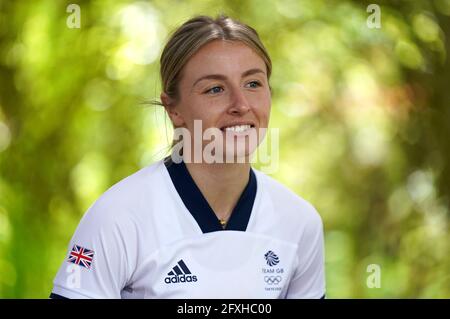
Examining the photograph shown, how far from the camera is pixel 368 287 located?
8.79 feet

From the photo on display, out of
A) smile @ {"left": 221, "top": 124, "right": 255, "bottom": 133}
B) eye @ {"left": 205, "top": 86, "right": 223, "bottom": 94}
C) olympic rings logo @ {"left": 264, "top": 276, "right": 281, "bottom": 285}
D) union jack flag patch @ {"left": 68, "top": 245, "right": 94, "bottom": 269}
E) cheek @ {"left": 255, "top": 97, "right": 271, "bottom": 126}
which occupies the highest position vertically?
eye @ {"left": 205, "top": 86, "right": 223, "bottom": 94}

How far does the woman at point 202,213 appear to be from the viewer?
1533mm

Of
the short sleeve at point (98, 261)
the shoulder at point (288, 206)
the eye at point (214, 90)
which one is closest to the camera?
the short sleeve at point (98, 261)

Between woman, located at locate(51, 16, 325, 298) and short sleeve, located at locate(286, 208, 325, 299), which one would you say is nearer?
woman, located at locate(51, 16, 325, 298)

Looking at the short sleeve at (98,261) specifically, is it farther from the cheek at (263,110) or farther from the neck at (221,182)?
the cheek at (263,110)

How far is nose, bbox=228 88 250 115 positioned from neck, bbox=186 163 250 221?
0.15 metres

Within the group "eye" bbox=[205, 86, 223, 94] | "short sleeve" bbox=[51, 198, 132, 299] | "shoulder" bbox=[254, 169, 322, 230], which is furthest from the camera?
"shoulder" bbox=[254, 169, 322, 230]

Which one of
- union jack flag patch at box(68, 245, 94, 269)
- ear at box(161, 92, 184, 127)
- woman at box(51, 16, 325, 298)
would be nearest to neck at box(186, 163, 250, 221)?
woman at box(51, 16, 325, 298)

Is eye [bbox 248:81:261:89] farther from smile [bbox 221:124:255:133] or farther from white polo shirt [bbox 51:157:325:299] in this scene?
white polo shirt [bbox 51:157:325:299]

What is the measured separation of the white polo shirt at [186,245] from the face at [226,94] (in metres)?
0.16

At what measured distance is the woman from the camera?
153cm

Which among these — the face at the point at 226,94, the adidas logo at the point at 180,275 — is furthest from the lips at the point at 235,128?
the adidas logo at the point at 180,275

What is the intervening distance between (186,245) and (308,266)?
358mm

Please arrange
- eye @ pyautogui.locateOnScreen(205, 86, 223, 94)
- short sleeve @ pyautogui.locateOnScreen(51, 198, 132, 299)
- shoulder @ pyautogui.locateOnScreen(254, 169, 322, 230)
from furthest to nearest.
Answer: shoulder @ pyautogui.locateOnScreen(254, 169, 322, 230), eye @ pyautogui.locateOnScreen(205, 86, 223, 94), short sleeve @ pyautogui.locateOnScreen(51, 198, 132, 299)
